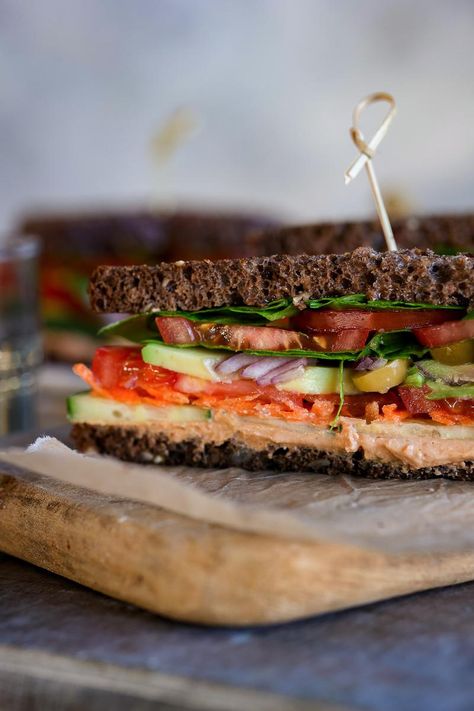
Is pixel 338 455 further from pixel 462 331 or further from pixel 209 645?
pixel 209 645

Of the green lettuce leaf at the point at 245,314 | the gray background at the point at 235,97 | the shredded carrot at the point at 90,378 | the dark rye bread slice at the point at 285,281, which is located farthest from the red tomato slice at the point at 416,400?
the gray background at the point at 235,97

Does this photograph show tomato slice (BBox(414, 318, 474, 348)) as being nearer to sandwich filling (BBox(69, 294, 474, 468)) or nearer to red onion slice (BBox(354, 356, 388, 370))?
sandwich filling (BBox(69, 294, 474, 468))

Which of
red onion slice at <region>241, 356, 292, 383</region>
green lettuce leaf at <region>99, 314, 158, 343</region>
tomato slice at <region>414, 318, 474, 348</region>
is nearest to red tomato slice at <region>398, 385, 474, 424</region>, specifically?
tomato slice at <region>414, 318, 474, 348</region>

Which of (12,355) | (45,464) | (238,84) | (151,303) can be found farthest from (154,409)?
(238,84)

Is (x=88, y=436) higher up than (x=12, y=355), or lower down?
lower down

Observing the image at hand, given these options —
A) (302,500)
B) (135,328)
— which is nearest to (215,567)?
(302,500)

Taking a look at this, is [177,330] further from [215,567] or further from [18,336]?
[18,336]
